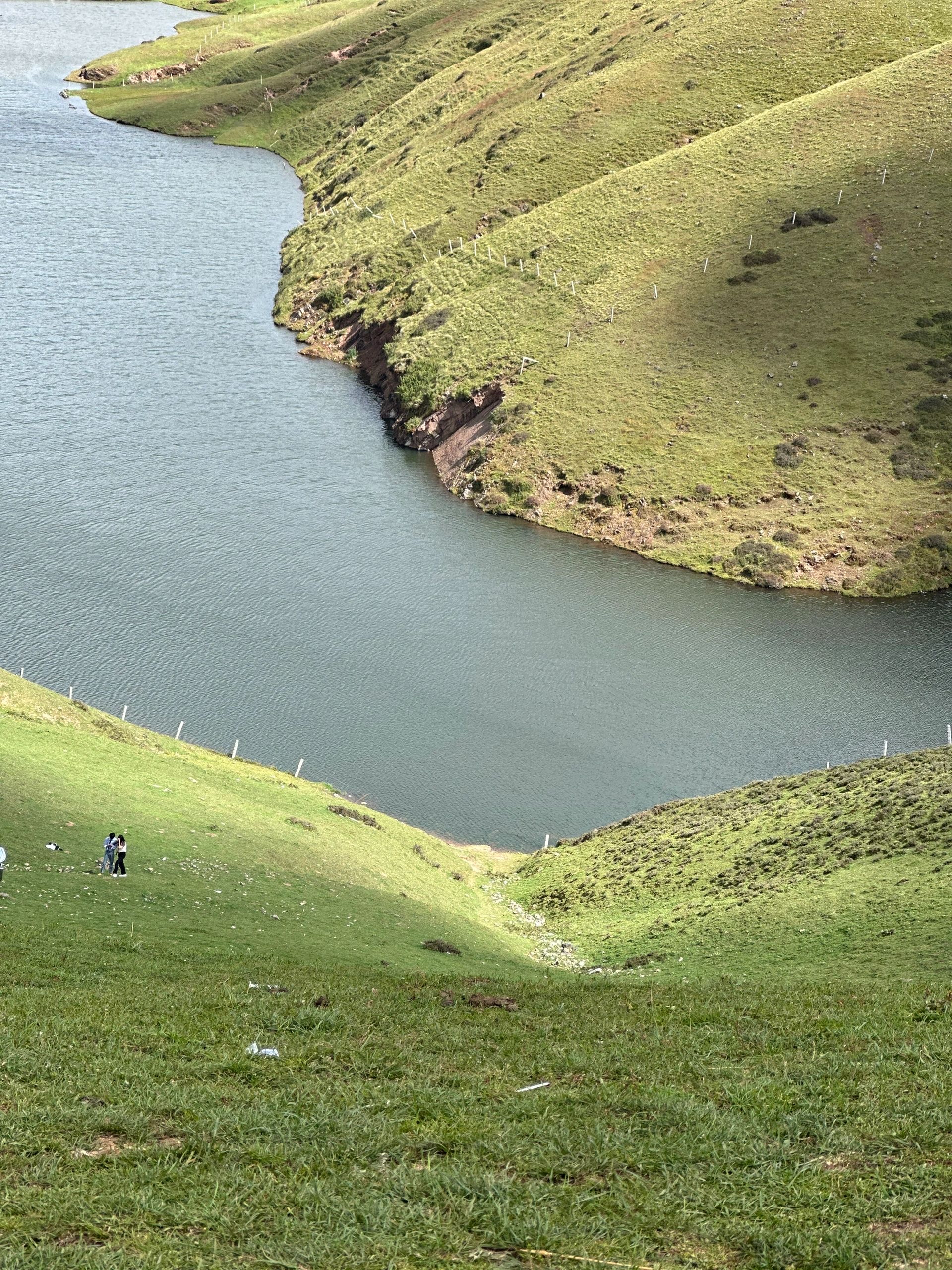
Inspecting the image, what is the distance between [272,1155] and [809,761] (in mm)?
56839

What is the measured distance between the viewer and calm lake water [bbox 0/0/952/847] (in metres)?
70.0

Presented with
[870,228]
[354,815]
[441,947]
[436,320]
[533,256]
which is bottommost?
[354,815]

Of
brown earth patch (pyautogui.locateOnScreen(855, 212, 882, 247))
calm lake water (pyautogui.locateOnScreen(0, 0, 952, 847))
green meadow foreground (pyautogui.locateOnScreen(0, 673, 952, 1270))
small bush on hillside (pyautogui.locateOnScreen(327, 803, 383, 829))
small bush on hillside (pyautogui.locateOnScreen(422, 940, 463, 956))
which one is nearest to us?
green meadow foreground (pyautogui.locateOnScreen(0, 673, 952, 1270))

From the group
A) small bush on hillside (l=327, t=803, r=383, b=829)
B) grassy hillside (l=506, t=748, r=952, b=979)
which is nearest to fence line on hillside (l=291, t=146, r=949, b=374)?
grassy hillside (l=506, t=748, r=952, b=979)

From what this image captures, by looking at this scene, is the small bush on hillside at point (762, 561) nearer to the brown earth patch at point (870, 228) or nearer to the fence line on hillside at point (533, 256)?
the fence line on hillside at point (533, 256)

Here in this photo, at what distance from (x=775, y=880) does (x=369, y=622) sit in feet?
150

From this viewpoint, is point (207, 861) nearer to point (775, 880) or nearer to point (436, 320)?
point (775, 880)

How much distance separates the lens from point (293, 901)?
129 feet

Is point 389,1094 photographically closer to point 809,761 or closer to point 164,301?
point 809,761

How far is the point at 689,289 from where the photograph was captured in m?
122

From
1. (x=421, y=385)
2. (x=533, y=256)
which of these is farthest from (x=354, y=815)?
(x=533, y=256)

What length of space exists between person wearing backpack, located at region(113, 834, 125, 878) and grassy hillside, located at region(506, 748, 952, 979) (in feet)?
49.4

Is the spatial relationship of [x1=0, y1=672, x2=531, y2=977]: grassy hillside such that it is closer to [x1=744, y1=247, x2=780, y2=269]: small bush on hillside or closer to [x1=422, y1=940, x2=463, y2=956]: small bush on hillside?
[x1=422, y1=940, x2=463, y2=956]: small bush on hillside

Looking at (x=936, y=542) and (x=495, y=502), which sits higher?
(x=936, y=542)
